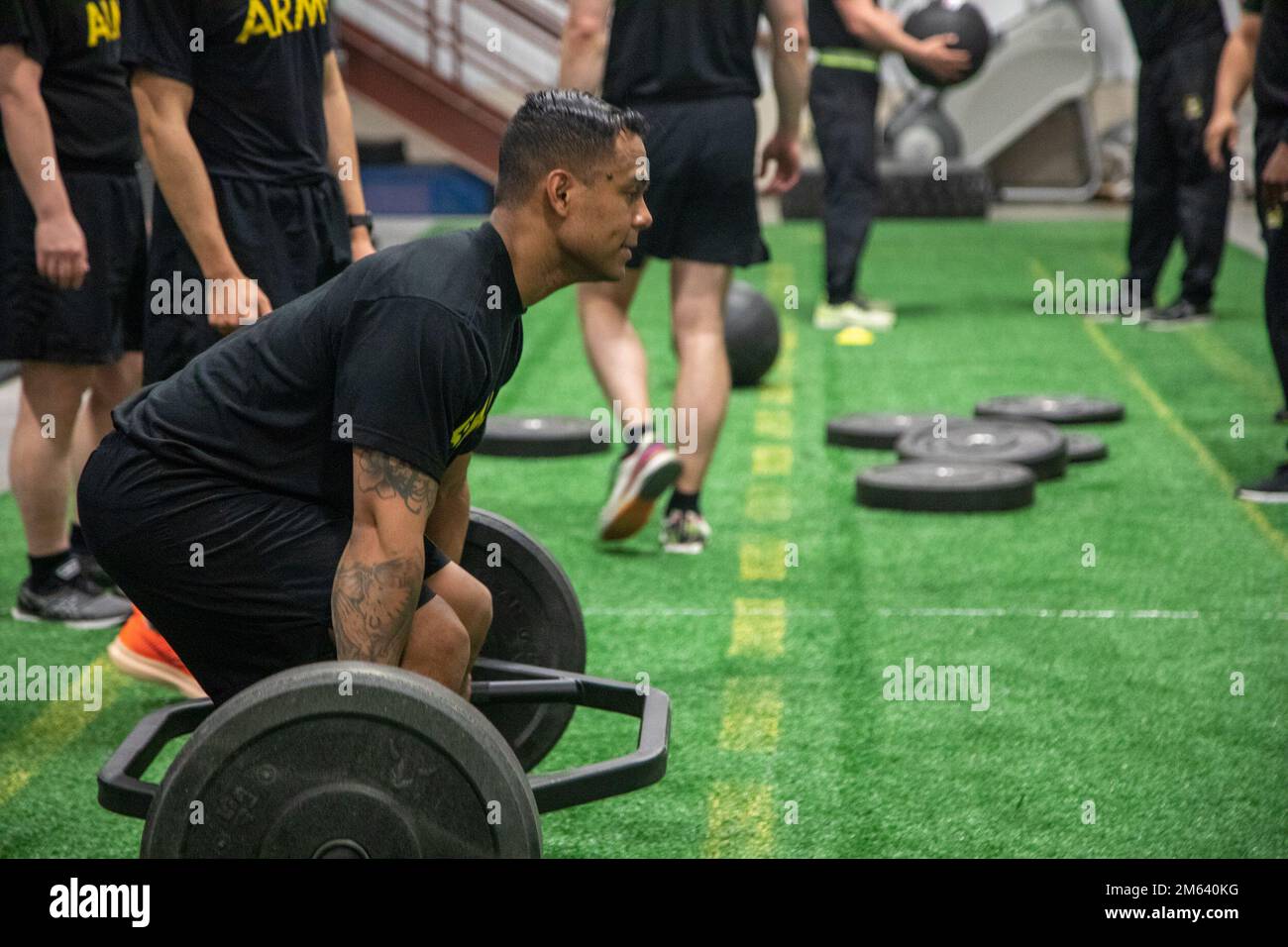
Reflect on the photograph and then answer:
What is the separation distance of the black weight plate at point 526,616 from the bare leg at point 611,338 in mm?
1897

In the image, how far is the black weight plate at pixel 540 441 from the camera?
648 centimetres

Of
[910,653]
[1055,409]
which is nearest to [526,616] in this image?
[910,653]

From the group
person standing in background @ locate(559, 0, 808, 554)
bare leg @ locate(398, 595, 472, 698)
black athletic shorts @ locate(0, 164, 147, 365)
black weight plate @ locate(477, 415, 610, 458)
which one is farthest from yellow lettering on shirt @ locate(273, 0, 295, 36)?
black weight plate @ locate(477, 415, 610, 458)

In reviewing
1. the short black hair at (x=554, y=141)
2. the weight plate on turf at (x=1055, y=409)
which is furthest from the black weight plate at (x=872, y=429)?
the short black hair at (x=554, y=141)

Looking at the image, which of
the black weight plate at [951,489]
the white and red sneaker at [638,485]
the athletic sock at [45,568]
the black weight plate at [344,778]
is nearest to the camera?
the black weight plate at [344,778]

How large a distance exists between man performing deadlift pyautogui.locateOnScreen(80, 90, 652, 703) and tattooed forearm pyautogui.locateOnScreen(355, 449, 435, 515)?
0.06 meters

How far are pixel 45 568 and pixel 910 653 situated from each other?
2.19 m

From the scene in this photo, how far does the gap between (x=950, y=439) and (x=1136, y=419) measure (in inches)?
48.7

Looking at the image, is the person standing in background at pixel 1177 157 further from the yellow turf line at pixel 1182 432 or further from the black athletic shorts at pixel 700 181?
the black athletic shorts at pixel 700 181

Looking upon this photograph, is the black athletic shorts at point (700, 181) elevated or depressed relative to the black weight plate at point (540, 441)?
elevated

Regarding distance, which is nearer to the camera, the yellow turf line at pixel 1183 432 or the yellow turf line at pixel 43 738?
the yellow turf line at pixel 43 738

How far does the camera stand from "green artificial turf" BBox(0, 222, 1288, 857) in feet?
10.5

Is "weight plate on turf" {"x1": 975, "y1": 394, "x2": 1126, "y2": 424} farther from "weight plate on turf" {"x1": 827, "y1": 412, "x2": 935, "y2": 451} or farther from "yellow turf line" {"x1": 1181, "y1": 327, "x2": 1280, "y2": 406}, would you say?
"yellow turf line" {"x1": 1181, "y1": 327, "x2": 1280, "y2": 406}

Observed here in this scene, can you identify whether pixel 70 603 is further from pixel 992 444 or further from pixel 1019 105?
pixel 1019 105
